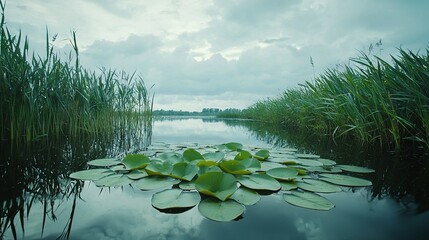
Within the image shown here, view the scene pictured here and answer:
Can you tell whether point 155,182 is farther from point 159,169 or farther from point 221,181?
point 221,181

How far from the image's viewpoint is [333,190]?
1437 millimetres

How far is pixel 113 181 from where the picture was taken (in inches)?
62.9

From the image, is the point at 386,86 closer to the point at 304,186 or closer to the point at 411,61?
the point at 411,61

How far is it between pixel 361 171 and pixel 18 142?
144 inches

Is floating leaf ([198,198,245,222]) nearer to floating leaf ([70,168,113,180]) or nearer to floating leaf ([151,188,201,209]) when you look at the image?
floating leaf ([151,188,201,209])

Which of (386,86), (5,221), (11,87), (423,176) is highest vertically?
(386,86)

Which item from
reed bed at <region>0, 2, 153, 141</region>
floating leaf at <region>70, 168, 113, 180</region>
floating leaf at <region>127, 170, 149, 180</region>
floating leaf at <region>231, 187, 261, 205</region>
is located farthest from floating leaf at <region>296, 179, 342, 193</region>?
reed bed at <region>0, 2, 153, 141</region>

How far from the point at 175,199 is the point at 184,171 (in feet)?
1.29

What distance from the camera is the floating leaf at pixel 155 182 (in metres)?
1.49

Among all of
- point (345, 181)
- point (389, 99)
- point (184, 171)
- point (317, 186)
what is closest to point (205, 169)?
point (184, 171)

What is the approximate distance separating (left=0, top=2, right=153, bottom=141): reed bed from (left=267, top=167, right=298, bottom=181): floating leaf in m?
2.82

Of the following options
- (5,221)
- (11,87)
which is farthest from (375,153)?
Answer: (11,87)

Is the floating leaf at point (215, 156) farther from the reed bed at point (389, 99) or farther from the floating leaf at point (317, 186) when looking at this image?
the reed bed at point (389, 99)

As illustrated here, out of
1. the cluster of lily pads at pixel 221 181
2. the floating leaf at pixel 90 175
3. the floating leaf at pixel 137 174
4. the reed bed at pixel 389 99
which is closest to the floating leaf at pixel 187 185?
the cluster of lily pads at pixel 221 181
